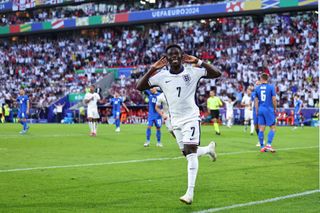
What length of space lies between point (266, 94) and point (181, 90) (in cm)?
861

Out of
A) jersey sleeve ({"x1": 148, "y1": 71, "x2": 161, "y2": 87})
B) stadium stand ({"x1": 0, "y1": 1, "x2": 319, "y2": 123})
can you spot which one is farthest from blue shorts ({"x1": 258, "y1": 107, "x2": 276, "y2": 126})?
stadium stand ({"x1": 0, "y1": 1, "x2": 319, "y2": 123})

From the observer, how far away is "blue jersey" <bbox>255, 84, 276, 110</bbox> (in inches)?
640

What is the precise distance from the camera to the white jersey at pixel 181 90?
8.18 meters

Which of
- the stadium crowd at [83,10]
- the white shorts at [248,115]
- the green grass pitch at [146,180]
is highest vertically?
the stadium crowd at [83,10]

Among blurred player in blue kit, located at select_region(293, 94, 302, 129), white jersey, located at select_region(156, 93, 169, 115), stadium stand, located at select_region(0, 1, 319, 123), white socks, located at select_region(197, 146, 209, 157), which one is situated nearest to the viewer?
white socks, located at select_region(197, 146, 209, 157)

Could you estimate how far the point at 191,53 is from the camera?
4978cm

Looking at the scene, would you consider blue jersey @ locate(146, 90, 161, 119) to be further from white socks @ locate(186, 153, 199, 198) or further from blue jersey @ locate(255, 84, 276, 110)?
white socks @ locate(186, 153, 199, 198)

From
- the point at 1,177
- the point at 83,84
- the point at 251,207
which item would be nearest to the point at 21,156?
the point at 1,177

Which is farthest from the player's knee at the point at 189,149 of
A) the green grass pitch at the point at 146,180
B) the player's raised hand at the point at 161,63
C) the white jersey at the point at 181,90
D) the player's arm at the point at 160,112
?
the player's arm at the point at 160,112

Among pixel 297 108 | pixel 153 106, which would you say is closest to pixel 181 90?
pixel 153 106

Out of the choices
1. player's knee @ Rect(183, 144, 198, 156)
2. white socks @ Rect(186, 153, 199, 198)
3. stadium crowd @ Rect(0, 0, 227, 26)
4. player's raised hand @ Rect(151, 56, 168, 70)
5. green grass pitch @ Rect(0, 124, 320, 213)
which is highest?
stadium crowd @ Rect(0, 0, 227, 26)

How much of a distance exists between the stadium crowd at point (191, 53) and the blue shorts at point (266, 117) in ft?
76.3

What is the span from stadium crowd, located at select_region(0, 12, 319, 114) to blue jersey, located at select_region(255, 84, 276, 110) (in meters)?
23.3

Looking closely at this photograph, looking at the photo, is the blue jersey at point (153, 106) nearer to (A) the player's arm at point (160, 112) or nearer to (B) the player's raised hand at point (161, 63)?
(A) the player's arm at point (160, 112)
